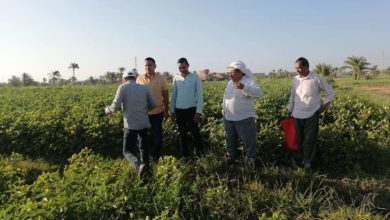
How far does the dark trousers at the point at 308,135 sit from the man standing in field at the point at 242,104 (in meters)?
0.77

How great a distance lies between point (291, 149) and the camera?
5.64 metres

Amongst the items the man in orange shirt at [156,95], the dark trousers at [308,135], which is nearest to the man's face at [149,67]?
the man in orange shirt at [156,95]

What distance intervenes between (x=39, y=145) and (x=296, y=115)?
5.01m

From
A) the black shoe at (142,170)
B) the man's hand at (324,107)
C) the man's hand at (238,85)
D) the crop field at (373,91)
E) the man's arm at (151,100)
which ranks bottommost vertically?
the crop field at (373,91)

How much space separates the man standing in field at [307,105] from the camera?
524 centimetres

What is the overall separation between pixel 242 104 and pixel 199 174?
4.01ft

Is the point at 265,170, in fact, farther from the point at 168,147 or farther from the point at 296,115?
the point at 168,147

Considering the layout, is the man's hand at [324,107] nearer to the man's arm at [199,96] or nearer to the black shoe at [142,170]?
the man's arm at [199,96]

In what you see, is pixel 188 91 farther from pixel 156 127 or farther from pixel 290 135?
pixel 290 135

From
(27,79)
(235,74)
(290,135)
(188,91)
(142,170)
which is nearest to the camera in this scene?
(142,170)

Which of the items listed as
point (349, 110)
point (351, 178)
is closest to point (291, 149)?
point (351, 178)

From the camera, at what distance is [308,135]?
541 centimetres

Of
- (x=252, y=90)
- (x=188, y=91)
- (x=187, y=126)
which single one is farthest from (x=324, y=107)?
(x=187, y=126)

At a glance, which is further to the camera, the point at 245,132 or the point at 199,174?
the point at 199,174
